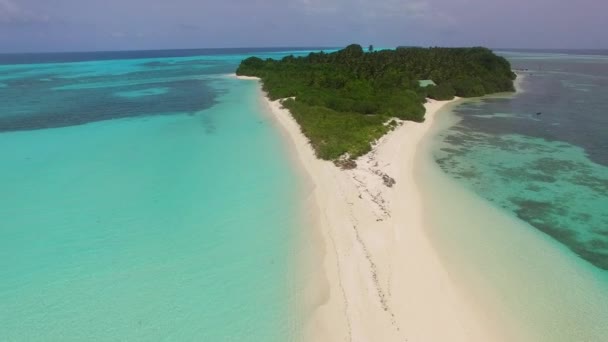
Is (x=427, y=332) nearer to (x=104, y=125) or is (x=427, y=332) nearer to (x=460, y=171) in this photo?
(x=460, y=171)

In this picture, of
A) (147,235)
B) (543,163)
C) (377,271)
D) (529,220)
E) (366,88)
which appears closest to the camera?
(377,271)

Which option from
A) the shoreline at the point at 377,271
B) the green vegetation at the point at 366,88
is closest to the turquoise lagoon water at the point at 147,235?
the shoreline at the point at 377,271

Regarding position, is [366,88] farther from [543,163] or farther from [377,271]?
[377,271]

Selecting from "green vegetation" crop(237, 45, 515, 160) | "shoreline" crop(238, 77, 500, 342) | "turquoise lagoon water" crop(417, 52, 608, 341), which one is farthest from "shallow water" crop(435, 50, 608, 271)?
"green vegetation" crop(237, 45, 515, 160)

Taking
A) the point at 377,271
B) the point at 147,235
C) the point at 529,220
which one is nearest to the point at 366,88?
the point at 529,220

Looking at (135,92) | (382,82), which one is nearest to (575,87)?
(382,82)

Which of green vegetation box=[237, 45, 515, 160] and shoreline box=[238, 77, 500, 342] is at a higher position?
green vegetation box=[237, 45, 515, 160]

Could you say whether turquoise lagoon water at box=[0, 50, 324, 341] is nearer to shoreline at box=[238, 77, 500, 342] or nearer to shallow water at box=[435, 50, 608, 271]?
shoreline at box=[238, 77, 500, 342]
